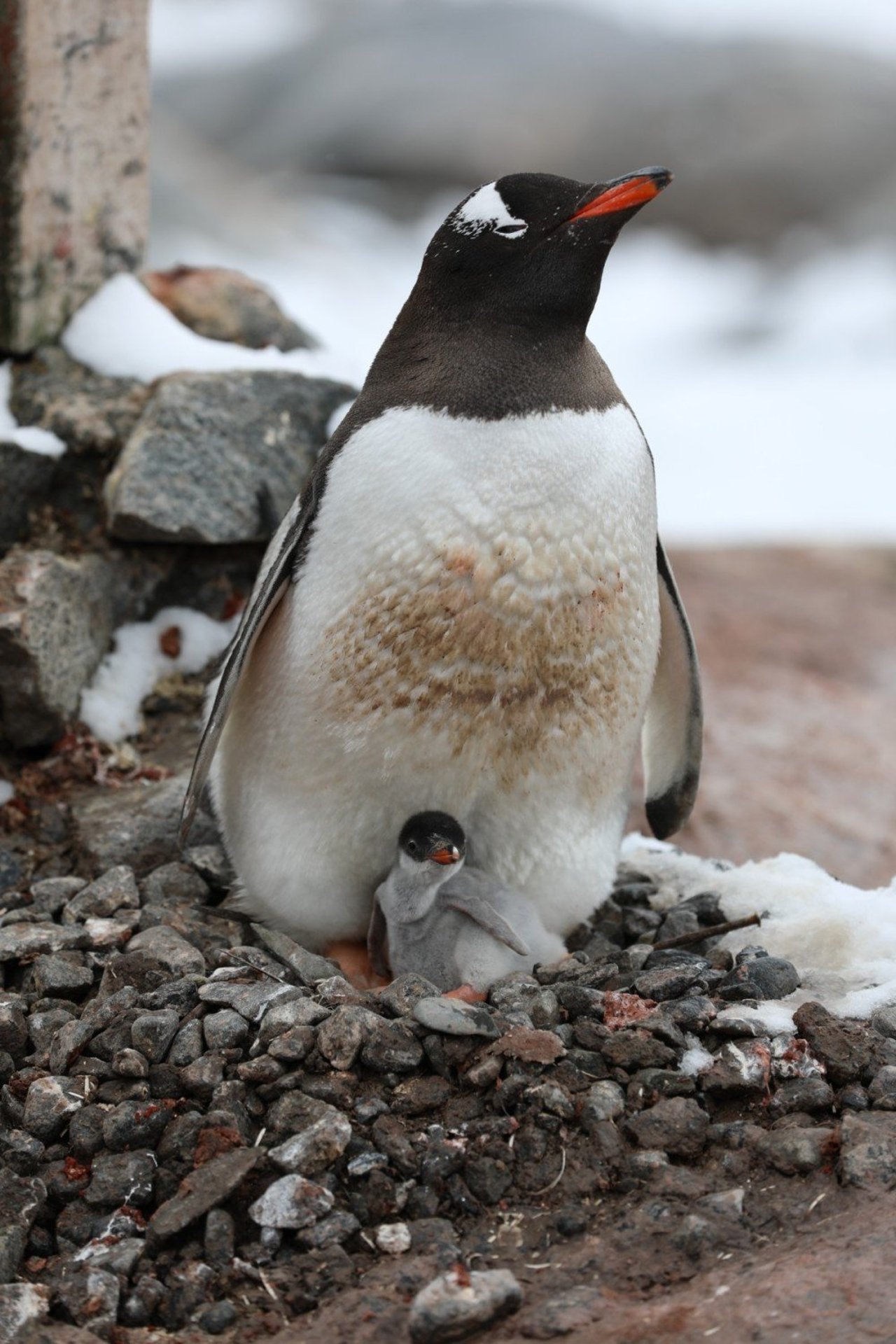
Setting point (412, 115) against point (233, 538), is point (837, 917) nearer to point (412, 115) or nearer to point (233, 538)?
point (233, 538)

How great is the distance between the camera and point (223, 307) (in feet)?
12.5

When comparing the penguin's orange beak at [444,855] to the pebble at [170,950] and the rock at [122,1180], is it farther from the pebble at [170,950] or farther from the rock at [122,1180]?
the rock at [122,1180]

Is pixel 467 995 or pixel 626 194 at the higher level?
pixel 626 194

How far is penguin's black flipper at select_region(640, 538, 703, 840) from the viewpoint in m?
2.84

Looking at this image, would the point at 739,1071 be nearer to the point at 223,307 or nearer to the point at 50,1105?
the point at 50,1105

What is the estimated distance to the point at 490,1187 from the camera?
183cm

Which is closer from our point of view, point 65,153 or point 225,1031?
point 225,1031

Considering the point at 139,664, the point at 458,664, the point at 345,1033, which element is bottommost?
the point at 345,1033

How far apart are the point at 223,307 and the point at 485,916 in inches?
80.7

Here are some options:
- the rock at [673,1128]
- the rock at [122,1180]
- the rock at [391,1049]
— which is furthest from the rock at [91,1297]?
the rock at [673,1128]

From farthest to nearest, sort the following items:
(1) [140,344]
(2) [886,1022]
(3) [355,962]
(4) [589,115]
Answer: (4) [589,115]
(1) [140,344]
(3) [355,962]
(2) [886,1022]

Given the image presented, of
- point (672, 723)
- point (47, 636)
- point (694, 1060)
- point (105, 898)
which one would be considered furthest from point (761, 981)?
point (47, 636)

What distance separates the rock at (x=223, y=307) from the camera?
3.79m

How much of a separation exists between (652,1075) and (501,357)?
113 cm
